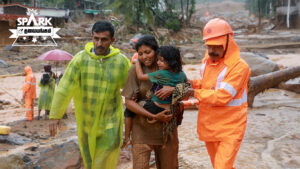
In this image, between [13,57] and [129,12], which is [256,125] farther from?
[129,12]

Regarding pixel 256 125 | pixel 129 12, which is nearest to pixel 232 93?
pixel 256 125

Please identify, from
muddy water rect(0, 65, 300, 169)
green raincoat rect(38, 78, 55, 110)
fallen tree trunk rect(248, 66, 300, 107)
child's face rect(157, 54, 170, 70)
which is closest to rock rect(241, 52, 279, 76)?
muddy water rect(0, 65, 300, 169)

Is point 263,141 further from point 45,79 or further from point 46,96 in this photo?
point 45,79

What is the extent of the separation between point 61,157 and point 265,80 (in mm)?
5808

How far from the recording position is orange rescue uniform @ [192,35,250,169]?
296 centimetres

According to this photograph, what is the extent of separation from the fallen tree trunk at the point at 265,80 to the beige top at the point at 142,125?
5.79 m

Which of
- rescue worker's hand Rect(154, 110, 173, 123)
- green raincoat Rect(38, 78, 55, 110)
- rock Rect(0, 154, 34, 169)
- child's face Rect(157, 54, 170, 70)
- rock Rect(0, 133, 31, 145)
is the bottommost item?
rock Rect(0, 133, 31, 145)

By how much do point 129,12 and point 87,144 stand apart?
2841 centimetres

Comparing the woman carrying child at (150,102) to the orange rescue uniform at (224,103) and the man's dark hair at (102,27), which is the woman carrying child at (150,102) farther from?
the man's dark hair at (102,27)

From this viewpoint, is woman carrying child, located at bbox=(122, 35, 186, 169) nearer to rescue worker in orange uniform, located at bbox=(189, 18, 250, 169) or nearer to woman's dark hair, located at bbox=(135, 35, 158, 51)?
woman's dark hair, located at bbox=(135, 35, 158, 51)

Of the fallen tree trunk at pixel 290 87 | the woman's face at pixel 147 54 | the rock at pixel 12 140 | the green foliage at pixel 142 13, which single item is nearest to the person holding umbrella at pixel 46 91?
the rock at pixel 12 140

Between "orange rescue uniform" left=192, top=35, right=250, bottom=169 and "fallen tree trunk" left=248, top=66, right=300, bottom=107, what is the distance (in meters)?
5.45

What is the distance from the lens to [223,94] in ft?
9.63

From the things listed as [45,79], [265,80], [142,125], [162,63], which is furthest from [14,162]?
[265,80]
